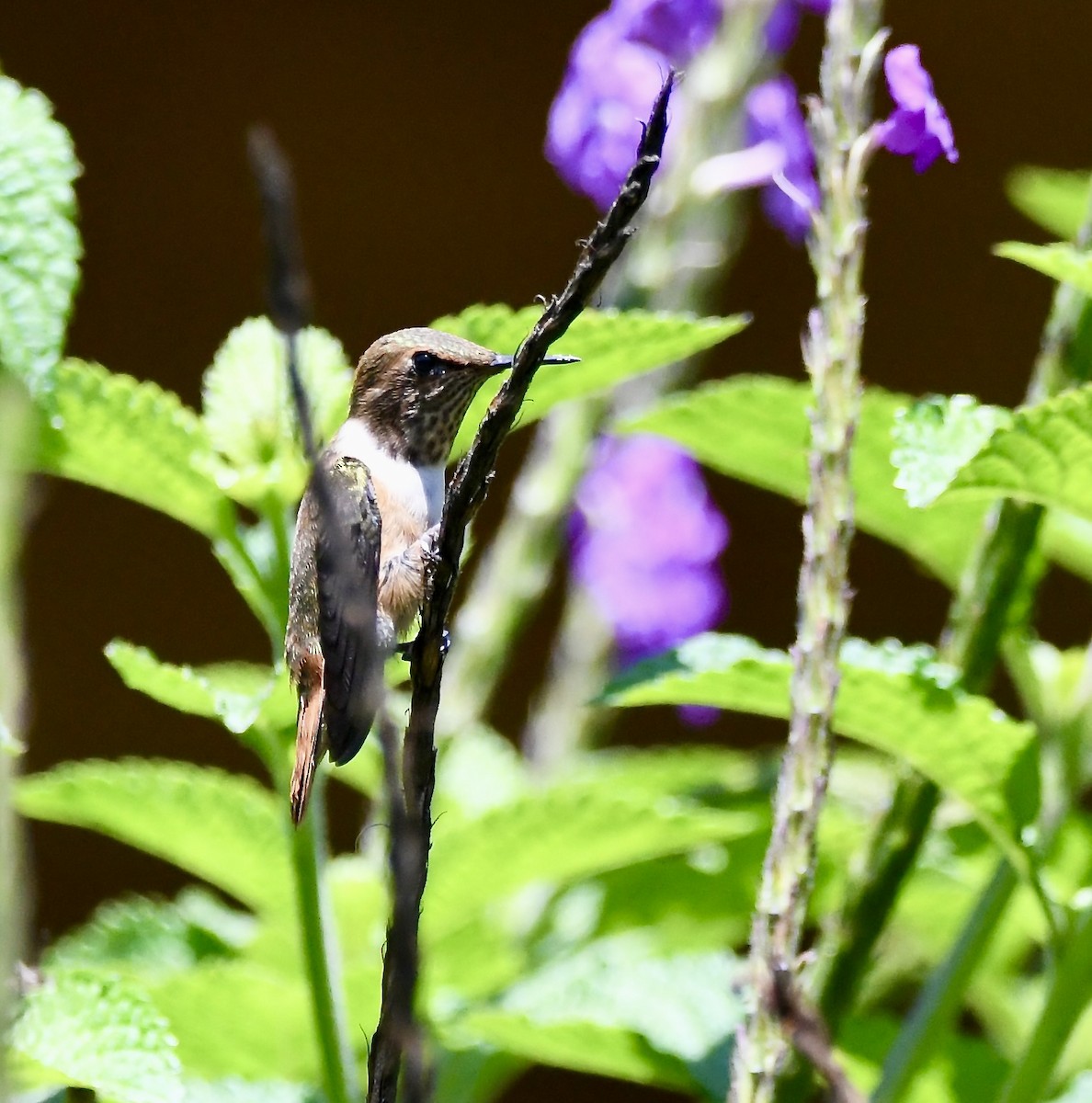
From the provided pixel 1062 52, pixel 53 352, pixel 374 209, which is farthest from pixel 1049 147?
pixel 53 352

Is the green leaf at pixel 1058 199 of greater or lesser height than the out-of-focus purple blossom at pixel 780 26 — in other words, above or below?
below

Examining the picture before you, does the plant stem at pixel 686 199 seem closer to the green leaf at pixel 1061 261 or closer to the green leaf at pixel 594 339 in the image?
the green leaf at pixel 594 339

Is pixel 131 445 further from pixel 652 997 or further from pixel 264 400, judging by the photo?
pixel 652 997

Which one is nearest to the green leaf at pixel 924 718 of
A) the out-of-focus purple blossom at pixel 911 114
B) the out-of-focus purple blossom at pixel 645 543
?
the out-of-focus purple blossom at pixel 911 114

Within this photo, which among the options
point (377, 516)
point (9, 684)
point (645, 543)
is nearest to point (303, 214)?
point (645, 543)

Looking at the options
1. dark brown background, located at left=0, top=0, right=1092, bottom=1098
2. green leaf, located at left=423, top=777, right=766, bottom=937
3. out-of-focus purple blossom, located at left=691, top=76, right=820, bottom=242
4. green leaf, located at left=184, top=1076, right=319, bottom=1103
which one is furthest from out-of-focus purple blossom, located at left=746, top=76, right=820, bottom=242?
dark brown background, located at left=0, top=0, right=1092, bottom=1098

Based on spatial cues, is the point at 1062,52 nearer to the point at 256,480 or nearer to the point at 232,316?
the point at 232,316
